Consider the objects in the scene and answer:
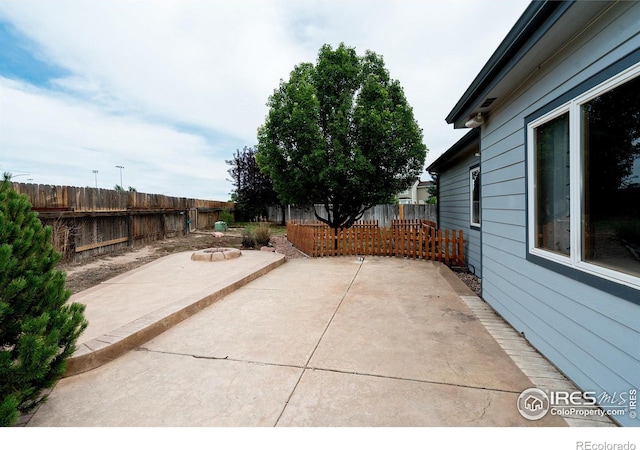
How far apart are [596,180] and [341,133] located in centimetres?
623

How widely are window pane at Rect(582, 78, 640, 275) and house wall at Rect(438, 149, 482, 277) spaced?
443cm

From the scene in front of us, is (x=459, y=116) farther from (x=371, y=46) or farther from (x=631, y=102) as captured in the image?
(x=371, y=46)

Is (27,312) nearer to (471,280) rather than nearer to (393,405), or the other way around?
(393,405)

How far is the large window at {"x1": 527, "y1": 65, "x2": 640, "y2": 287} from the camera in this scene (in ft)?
5.96

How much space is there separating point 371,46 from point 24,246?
9195mm

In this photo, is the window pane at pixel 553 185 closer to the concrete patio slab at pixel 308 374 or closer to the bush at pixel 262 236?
the concrete patio slab at pixel 308 374

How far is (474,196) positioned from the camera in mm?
6734

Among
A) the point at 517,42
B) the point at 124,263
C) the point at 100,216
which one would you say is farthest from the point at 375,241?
the point at 100,216

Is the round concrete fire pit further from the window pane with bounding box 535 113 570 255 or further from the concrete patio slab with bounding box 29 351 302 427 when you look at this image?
the window pane with bounding box 535 113 570 255

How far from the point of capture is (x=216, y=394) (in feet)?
6.87

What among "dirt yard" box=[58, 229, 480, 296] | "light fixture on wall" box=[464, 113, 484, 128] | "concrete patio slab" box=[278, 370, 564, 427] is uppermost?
"light fixture on wall" box=[464, 113, 484, 128]

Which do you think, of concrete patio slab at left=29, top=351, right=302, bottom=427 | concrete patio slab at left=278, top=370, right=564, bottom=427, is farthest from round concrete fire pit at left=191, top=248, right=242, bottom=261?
concrete patio slab at left=278, top=370, right=564, bottom=427
